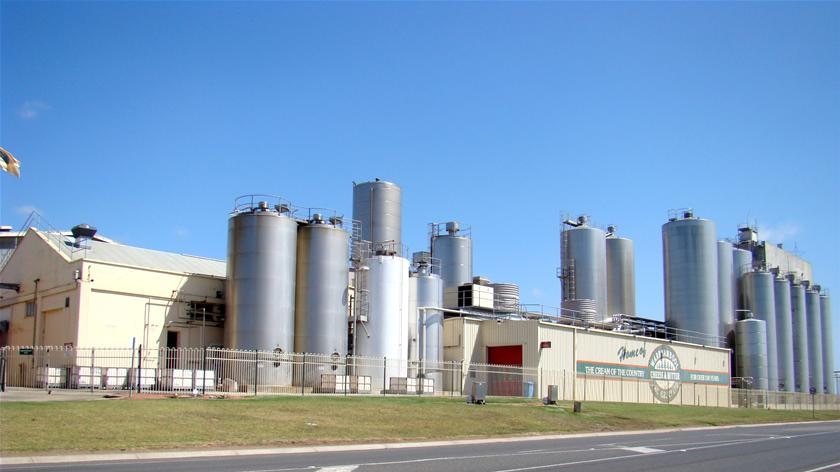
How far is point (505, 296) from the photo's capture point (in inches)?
2281

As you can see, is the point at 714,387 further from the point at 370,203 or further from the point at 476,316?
the point at 370,203

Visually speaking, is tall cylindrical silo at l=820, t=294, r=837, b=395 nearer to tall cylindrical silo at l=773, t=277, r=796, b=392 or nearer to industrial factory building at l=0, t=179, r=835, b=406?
tall cylindrical silo at l=773, t=277, r=796, b=392

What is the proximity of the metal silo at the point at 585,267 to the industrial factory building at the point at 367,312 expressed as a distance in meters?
0.12

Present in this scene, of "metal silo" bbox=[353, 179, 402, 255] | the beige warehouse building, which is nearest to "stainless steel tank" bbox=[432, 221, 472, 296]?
"metal silo" bbox=[353, 179, 402, 255]

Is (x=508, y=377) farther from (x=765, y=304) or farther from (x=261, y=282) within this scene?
(x=765, y=304)

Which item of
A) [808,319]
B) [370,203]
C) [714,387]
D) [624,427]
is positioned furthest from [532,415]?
[808,319]

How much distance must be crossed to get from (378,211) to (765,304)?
128ft

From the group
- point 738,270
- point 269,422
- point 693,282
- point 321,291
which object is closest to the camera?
point 269,422

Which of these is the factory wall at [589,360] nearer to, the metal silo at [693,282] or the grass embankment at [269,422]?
the metal silo at [693,282]

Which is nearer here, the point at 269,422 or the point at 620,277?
the point at 269,422

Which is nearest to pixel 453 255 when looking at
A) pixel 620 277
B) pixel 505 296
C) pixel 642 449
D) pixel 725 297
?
pixel 505 296

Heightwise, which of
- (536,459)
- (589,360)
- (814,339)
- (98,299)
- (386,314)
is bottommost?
(536,459)

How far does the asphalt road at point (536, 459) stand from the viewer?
652 inches

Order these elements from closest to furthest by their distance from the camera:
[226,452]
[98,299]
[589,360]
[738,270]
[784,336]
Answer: [226,452]
[98,299]
[589,360]
[784,336]
[738,270]
